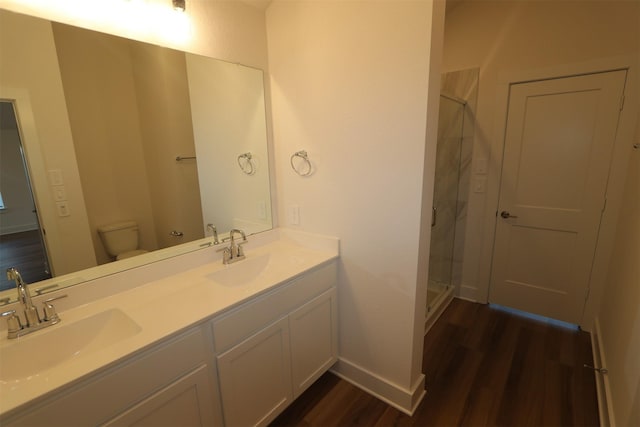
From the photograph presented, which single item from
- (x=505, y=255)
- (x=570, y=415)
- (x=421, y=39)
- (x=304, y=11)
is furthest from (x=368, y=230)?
(x=505, y=255)

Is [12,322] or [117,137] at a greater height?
[117,137]

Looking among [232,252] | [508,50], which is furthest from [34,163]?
[508,50]

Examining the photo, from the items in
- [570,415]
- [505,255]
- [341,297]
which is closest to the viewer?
[570,415]

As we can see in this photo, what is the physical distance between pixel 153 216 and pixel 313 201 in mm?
918

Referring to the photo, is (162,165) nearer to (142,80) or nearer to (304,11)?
(142,80)

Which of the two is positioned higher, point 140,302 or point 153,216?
point 153,216

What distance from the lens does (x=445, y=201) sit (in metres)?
2.71

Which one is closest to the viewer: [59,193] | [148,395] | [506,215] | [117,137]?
[148,395]

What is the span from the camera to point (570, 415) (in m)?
1.67

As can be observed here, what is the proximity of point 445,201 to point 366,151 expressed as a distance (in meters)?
1.46

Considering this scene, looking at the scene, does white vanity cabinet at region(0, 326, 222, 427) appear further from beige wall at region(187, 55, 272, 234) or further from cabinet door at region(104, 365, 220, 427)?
beige wall at region(187, 55, 272, 234)

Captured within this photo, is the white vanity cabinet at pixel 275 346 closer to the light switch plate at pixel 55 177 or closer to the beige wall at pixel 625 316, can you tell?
the light switch plate at pixel 55 177

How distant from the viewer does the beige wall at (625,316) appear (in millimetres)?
1307

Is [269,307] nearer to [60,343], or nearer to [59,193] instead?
[60,343]
